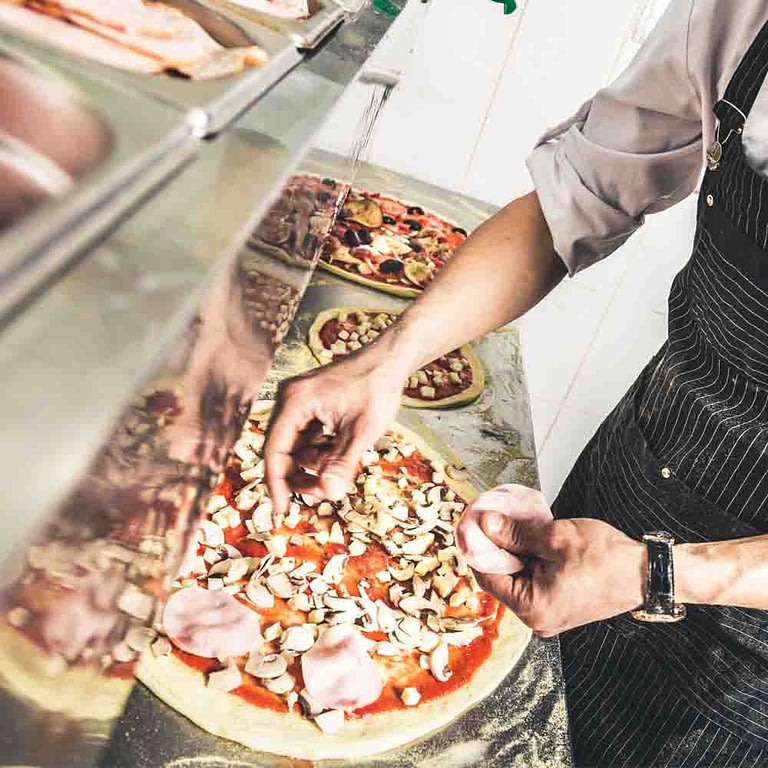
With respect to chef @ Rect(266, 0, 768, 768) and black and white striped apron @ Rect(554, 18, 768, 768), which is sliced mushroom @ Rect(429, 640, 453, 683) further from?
black and white striped apron @ Rect(554, 18, 768, 768)

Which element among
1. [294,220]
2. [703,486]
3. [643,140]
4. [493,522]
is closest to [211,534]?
[493,522]

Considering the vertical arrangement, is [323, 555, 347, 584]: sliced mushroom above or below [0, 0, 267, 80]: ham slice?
below

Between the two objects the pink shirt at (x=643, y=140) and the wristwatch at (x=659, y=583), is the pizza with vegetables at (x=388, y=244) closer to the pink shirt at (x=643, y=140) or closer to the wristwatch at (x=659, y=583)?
the pink shirt at (x=643, y=140)

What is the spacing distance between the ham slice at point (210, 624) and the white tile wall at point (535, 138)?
2208 millimetres

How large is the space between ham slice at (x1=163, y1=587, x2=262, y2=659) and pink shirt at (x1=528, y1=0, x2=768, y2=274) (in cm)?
91

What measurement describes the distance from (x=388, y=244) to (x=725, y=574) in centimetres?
137

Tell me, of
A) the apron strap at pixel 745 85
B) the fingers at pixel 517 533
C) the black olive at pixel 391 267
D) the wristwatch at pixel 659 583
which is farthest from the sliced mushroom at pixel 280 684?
the black olive at pixel 391 267

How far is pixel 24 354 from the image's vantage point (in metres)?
0.31

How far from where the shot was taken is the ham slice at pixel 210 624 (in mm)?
1024

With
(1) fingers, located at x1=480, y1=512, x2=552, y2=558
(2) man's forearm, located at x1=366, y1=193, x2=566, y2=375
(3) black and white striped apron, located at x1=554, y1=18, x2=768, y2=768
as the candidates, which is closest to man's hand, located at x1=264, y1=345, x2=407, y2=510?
(2) man's forearm, located at x1=366, y1=193, x2=566, y2=375

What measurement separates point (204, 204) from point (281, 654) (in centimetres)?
75

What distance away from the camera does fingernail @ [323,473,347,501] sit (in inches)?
42.8

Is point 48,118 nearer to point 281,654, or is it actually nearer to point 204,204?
point 204,204

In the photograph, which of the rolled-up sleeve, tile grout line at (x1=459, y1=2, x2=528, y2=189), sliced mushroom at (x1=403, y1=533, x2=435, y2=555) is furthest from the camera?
tile grout line at (x1=459, y1=2, x2=528, y2=189)
